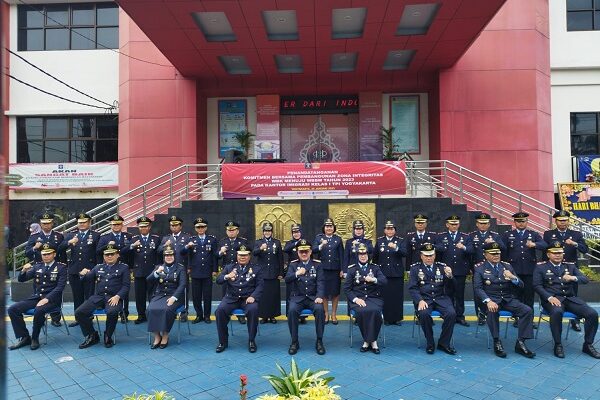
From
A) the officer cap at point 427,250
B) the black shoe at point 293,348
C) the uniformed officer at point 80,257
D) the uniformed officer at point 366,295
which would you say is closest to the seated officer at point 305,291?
the black shoe at point 293,348

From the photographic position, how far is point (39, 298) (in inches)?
276

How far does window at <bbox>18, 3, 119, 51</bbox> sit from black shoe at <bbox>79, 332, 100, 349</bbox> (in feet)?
42.2

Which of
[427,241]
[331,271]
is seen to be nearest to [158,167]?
[331,271]

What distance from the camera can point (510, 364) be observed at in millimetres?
5773

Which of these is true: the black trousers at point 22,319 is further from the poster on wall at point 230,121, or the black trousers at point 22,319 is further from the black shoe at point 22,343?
the poster on wall at point 230,121

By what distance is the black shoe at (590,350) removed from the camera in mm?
6027

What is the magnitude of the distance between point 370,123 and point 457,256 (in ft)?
26.5

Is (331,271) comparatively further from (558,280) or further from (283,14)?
(283,14)

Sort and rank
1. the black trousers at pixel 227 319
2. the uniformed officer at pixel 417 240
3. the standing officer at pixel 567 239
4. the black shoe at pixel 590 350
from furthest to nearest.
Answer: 1. the uniformed officer at pixel 417 240
2. the standing officer at pixel 567 239
3. the black trousers at pixel 227 319
4. the black shoe at pixel 590 350

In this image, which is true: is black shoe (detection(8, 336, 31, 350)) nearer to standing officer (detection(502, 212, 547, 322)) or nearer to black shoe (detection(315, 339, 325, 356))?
black shoe (detection(315, 339, 325, 356))

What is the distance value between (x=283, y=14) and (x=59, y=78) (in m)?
10.1

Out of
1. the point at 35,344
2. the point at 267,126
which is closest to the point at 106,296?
the point at 35,344

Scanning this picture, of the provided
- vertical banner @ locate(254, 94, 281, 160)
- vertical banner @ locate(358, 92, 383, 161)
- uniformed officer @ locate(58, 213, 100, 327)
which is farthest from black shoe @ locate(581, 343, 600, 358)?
vertical banner @ locate(254, 94, 281, 160)

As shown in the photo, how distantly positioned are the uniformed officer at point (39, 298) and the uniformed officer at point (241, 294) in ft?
9.01
